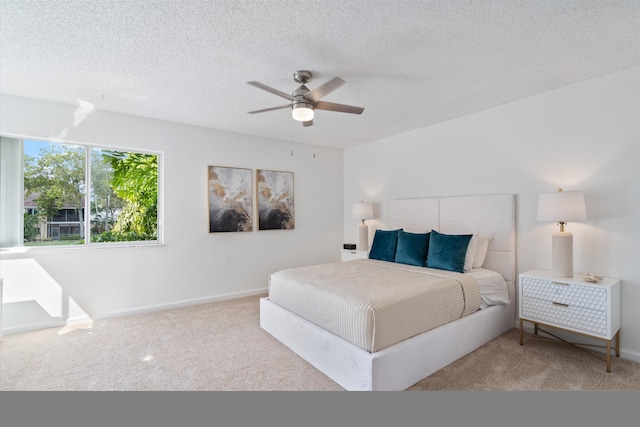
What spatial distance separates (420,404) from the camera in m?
1.50

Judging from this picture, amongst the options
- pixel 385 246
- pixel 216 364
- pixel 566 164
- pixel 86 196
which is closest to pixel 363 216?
pixel 385 246

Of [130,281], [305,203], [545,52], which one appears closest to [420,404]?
[545,52]

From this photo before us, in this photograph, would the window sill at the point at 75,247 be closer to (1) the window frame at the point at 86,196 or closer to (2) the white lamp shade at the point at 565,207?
(1) the window frame at the point at 86,196

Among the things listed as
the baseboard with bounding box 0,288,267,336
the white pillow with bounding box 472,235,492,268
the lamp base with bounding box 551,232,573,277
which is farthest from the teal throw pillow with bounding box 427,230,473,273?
the baseboard with bounding box 0,288,267,336

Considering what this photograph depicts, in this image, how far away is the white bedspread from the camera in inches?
83.9

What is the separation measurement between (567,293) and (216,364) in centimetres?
308

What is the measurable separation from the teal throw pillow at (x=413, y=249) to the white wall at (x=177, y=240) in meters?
2.01

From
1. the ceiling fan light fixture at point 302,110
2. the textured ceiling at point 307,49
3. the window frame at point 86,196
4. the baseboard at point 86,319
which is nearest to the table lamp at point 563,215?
the textured ceiling at point 307,49

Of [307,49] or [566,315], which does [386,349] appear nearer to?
[566,315]

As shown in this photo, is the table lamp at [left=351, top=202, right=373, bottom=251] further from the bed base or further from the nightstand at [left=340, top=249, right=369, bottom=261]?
the bed base

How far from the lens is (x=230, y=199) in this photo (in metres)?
4.50

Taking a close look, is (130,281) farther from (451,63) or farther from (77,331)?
(451,63)

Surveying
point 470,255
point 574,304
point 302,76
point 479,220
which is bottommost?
point 574,304

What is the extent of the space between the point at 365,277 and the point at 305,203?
2649 mm
